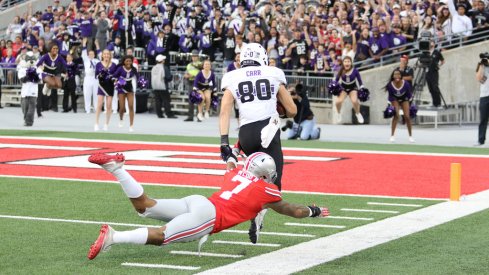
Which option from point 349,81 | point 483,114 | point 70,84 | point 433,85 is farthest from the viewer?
point 70,84

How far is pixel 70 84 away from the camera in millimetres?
32656

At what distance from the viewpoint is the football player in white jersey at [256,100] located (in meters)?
10.5

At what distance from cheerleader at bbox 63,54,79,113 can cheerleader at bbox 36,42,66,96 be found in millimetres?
1615

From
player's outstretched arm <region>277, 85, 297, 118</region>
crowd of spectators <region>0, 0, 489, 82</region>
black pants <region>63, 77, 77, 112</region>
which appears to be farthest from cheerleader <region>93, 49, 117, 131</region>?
player's outstretched arm <region>277, 85, 297, 118</region>

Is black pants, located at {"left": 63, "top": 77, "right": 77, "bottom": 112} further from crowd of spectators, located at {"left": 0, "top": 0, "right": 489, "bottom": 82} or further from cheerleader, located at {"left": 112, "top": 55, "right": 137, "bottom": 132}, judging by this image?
cheerleader, located at {"left": 112, "top": 55, "right": 137, "bottom": 132}

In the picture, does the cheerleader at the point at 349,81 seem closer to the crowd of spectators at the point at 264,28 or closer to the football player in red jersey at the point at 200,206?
the crowd of spectators at the point at 264,28

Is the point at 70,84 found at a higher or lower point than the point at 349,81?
lower

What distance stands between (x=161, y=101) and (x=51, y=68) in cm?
328

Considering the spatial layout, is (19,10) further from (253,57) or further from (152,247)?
(152,247)

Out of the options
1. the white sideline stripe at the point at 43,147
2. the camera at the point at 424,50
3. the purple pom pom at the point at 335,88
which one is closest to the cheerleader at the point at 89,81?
the purple pom pom at the point at 335,88

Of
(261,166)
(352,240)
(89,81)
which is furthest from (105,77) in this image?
(261,166)

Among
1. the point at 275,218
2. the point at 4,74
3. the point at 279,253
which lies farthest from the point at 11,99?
the point at 279,253

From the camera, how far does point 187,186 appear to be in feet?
48.4

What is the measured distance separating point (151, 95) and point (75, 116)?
2746 millimetres
